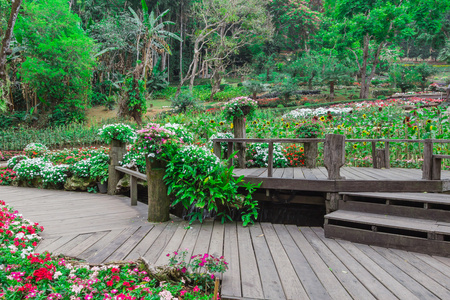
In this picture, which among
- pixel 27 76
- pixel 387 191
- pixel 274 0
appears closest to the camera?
pixel 387 191

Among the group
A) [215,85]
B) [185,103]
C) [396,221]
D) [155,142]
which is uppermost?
[215,85]

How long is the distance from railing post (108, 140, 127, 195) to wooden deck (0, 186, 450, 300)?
1.40 meters

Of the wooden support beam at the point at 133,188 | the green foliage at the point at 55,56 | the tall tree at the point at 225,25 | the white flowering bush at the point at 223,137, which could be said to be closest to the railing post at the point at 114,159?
the wooden support beam at the point at 133,188

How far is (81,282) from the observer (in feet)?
8.17

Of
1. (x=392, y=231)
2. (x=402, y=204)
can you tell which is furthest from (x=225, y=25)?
(x=392, y=231)

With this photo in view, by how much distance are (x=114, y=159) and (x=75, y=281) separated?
3.83 metres

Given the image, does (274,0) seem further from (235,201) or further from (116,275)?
(116,275)

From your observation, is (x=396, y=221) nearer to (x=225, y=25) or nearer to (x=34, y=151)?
(x=34, y=151)

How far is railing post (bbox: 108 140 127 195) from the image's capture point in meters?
6.06

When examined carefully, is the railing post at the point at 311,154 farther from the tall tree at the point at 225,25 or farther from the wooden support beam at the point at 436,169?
the tall tree at the point at 225,25

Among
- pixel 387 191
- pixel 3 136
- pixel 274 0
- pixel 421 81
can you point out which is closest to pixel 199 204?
pixel 387 191

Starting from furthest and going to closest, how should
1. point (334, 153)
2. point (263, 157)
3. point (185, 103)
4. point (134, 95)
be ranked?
point (185, 103) → point (134, 95) → point (263, 157) → point (334, 153)

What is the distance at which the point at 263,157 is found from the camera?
639 centimetres

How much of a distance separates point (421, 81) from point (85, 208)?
2486cm
